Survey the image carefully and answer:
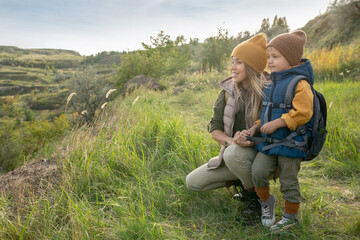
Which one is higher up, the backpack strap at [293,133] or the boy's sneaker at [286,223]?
the backpack strap at [293,133]

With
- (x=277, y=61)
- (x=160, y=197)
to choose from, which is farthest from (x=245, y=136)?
(x=160, y=197)

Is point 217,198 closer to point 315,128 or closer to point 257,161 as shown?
point 257,161

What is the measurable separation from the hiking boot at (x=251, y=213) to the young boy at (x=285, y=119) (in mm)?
250

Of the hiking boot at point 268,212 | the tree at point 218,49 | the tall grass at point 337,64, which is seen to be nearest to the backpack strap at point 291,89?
the hiking boot at point 268,212

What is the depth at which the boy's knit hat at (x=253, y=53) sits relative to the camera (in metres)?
1.95

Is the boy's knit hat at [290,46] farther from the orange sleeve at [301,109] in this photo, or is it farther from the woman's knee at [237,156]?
the woman's knee at [237,156]

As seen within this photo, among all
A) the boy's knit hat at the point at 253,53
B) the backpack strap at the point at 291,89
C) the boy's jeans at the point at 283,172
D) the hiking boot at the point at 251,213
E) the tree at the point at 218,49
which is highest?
the tree at the point at 218,49

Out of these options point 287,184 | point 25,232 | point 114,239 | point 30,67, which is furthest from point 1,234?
point 30,67

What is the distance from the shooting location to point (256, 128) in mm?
1941

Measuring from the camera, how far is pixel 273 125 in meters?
1.69

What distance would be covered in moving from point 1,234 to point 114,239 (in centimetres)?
87

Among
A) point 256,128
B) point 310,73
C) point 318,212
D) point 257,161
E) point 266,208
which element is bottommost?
point 318,212

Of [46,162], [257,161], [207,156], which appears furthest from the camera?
[46,162]

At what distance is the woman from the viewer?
1953mm
